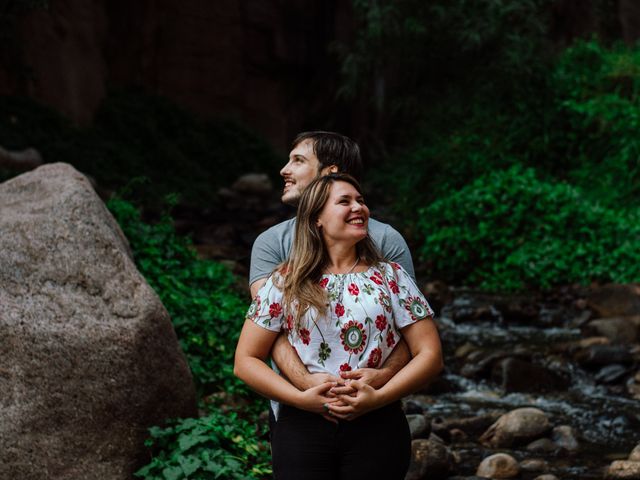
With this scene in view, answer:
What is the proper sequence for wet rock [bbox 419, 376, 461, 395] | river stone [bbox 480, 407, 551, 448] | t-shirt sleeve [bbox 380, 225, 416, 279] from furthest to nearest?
1. wet rock [bbox 419, 376, 461, 395]
2. river stone [bbox 480, 407, 551, 448]
3. t-shirt sleeve [bbox 380, 225, 416, 279]

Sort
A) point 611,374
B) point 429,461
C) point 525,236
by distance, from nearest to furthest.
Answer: point 429,461 < point 611,374 < point 525,236

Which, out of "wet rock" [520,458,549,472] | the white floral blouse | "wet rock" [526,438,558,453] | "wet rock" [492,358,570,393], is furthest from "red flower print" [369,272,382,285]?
"wet rock" [492,358,570,393]

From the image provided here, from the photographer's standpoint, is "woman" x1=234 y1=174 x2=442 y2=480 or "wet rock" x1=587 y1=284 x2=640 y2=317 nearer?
"woman" x1=234 y1=174 x2=442 y2=480

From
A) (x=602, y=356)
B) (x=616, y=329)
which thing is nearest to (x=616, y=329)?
(x=616, y=329)

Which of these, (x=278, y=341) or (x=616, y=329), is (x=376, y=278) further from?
(x=616, y=329)

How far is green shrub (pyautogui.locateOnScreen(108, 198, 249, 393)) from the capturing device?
20.3 feet

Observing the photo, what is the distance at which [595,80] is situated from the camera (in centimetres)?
1430

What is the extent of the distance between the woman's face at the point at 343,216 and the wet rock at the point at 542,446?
3822mm

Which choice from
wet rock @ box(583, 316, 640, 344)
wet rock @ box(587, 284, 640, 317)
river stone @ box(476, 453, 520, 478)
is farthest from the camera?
wet rock @ box(587, 284, 640, 317)

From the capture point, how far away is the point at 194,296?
719 centimetres

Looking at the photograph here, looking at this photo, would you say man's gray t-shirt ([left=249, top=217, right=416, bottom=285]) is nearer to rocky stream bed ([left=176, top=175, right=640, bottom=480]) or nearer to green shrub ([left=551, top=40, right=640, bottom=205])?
rocky stream bed ([left=176, top=175, right=640, bottom=480])

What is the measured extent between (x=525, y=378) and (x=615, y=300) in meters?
2.65

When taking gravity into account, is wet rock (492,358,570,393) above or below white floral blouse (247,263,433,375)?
below

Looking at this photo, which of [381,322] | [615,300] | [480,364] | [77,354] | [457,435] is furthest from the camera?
[615,300]
